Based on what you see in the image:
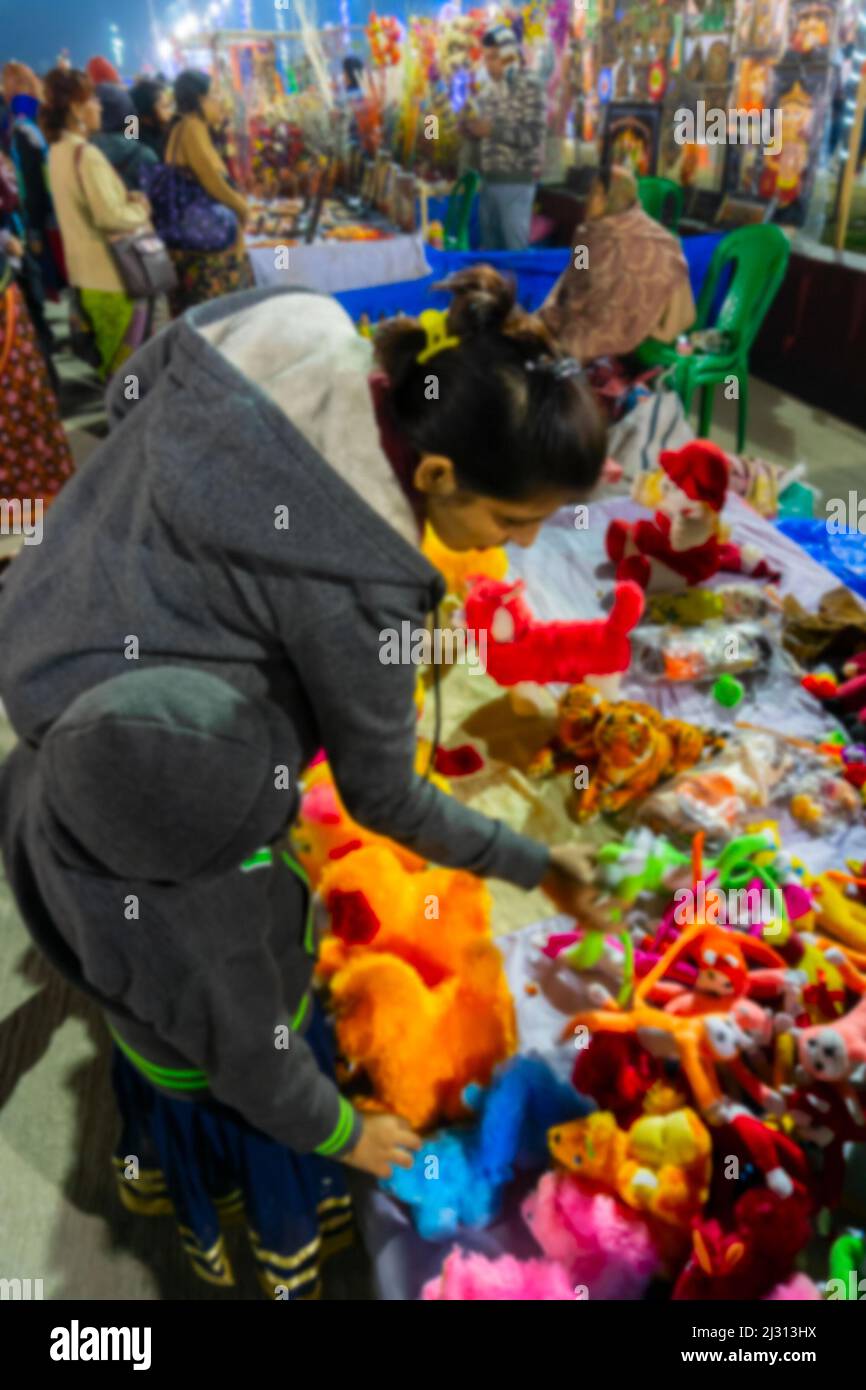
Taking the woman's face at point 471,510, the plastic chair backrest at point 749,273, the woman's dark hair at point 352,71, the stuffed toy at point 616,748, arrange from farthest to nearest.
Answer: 1. the woman's dark hair at point 352,71
2. the plastic chair backrest at point 749,273
3. the stuffed toy at point 616,748
4. the woman's face at point 471,510

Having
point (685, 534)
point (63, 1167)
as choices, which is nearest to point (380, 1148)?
point (63, 1167)

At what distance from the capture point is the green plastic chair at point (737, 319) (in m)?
3.25

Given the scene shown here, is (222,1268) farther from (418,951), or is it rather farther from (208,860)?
(208,860)

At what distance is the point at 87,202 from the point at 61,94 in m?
0.31

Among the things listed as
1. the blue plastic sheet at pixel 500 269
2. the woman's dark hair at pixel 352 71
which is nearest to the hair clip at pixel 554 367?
the blue plastic sheet at pixel 500 269

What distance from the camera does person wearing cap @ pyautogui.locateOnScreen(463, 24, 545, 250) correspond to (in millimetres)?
4578

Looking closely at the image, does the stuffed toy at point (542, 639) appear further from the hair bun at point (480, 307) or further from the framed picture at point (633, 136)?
the framed picture at point (633, 136)

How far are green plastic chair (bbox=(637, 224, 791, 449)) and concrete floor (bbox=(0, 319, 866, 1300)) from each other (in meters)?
2.75

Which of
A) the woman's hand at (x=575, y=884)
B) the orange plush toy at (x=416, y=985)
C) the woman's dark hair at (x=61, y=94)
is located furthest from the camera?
the woman's dark hair at (x=61, y=94)

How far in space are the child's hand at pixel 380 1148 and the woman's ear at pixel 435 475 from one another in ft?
2.36

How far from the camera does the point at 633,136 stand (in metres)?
4.96

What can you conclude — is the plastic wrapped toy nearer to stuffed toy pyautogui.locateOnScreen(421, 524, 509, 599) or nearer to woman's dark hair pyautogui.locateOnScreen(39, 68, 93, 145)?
stuffed toy pyautogui.locateOnScreen(421, 524, 509, 599)
